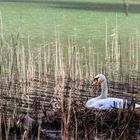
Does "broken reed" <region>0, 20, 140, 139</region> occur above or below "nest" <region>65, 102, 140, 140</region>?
above

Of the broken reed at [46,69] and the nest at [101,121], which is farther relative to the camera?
the broken reed at [46,69]

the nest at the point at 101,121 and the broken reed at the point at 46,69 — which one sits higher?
the broken reed at the point at 46,69


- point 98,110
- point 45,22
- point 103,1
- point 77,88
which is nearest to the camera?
point 98,110

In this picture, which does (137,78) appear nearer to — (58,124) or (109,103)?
(109,103)

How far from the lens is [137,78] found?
16828mm

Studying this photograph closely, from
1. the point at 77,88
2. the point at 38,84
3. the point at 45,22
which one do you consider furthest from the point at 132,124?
the point at 45,22

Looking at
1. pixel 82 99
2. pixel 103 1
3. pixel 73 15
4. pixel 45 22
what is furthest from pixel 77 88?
pixel 103 1

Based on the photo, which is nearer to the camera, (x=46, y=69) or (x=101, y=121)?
(x=101, y=121)

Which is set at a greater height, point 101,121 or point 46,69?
point 46,69

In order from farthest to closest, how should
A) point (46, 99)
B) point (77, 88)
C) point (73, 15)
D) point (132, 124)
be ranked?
1. point (73, 15)
2. point (77, 88)
3. point (46, 99)
4. point (132, 124)

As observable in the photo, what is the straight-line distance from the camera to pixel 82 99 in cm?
1403

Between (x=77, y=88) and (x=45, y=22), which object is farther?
(x=45, y=22)

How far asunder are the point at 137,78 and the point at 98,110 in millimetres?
5496

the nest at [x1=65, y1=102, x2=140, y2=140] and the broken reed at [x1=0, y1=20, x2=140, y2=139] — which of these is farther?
the broken reed at [x1=0, y1=20, x2=140, y2=139]
